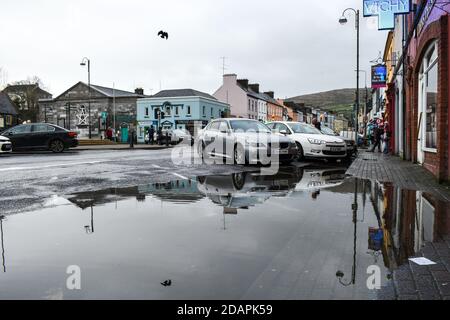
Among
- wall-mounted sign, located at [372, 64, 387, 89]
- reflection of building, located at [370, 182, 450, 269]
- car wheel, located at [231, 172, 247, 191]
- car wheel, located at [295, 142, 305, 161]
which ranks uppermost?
wall-mounted sign, located at [372, 64, 387, 89]

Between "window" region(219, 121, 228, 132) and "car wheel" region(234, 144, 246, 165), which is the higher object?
"window" region(219, 121, 228, 132)

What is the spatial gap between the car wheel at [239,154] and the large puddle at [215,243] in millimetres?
5980

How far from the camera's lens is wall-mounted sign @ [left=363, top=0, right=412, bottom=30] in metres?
15.1

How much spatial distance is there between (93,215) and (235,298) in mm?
3467

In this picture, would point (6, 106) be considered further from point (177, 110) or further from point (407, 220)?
point (407, 220)

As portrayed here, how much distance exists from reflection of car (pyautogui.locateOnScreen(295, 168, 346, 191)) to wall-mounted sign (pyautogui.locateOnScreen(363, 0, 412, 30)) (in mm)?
7317

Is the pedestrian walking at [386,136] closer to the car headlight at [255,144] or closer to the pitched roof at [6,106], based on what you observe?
the car headlight at [255,144]

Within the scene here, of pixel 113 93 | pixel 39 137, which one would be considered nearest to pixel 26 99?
pixel 113 93

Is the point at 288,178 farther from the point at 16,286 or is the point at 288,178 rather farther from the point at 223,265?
the point at 16,286

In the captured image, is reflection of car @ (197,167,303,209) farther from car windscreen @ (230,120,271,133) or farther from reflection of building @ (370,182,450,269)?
car windscreen @ (230,120,271,133)

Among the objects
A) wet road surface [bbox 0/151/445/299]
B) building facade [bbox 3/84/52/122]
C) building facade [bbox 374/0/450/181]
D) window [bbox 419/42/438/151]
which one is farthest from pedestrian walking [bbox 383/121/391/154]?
building facade [bbox 3/84/52/122]

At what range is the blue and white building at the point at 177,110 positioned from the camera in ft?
211

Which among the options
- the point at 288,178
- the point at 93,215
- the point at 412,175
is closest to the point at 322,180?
the point at 288,178
